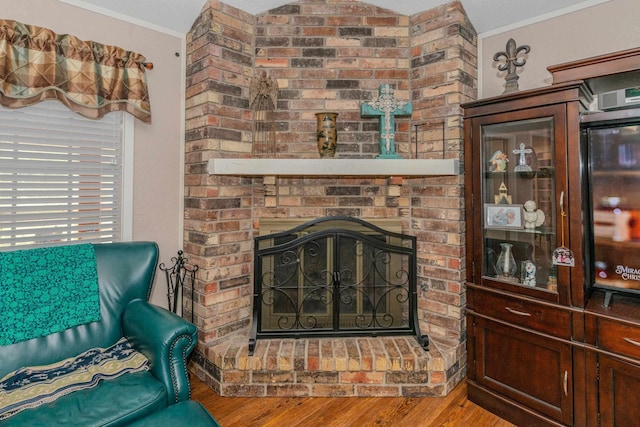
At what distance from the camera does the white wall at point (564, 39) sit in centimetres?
196

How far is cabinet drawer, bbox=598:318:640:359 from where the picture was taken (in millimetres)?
1516

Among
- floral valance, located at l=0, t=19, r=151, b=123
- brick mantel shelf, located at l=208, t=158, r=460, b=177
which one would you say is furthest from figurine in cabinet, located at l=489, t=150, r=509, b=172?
floral valance, located at l=0, t=19, r=151, b=123

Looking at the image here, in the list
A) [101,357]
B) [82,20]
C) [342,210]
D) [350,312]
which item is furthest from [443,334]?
[82,20]

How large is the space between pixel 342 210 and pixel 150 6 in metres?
1.87

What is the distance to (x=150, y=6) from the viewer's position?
222cm

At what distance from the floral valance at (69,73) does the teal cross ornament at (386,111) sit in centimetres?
154

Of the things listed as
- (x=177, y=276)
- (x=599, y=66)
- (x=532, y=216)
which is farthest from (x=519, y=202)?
(x=177, y=276)

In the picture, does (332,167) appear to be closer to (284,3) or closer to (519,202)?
(519,202)

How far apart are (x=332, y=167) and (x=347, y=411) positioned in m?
1.47

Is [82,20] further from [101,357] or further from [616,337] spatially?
[616,337]

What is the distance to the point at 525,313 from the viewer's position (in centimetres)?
186

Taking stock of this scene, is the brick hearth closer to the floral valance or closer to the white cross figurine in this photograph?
the white cross figurine

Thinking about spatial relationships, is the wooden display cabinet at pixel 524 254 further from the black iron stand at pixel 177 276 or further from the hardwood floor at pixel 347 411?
the black iron stand at pixel 177 276

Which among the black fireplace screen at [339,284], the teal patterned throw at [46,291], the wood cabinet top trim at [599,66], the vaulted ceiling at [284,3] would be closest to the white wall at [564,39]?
the vaulted ceiling at [284,3]
